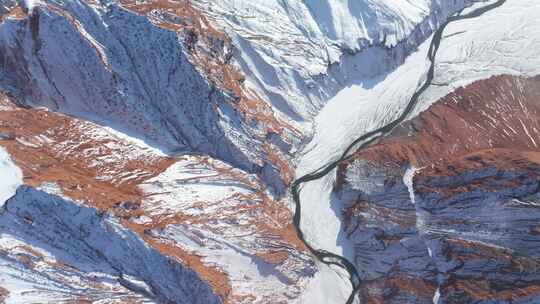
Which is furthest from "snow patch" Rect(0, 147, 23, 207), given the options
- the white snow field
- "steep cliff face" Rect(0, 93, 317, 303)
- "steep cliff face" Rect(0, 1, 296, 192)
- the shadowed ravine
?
the white snow field

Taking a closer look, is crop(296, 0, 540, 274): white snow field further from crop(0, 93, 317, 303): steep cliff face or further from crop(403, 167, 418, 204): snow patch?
crop(403, 167, 418, 204): snow patch

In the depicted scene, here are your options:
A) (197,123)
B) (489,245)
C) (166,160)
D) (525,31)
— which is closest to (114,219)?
(166,160)

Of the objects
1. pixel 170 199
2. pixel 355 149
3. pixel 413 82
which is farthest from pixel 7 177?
pixel 413 82

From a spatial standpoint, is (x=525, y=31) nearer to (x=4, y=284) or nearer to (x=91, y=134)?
(x=91, y=134)

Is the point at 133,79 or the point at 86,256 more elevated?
the point at 133,79

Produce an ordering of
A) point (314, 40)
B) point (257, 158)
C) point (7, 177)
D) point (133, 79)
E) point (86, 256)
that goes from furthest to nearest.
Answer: point (314, 40)
point (257, 158)
point (133, 79)
point (7, 177)
point (86, 256)

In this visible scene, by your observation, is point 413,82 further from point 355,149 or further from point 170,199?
point 170,199

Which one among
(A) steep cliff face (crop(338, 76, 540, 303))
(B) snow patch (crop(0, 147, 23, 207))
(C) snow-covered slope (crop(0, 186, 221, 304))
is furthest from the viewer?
(A) steep cliff face (crop(338, 76, 540, 303))
